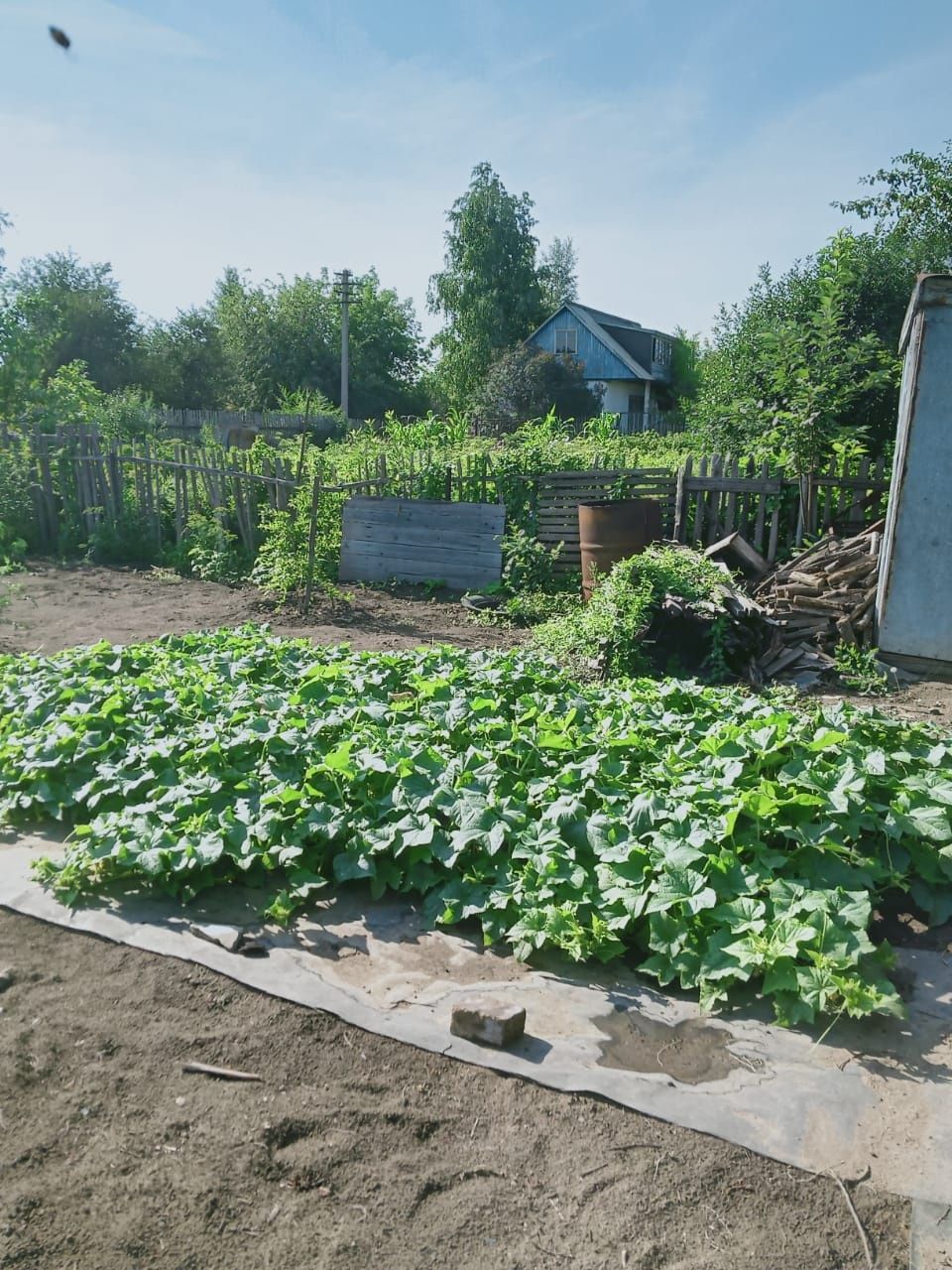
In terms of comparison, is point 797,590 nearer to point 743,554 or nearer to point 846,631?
point 846,631

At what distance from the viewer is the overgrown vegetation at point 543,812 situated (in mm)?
2924

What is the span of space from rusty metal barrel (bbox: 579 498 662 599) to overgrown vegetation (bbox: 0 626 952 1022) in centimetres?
440

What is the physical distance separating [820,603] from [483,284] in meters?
35.2

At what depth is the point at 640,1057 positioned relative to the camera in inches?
102

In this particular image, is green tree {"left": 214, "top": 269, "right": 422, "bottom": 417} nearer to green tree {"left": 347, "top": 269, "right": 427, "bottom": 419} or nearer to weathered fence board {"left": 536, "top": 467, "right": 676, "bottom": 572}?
green tree {"left": 347, "top": 269, "right": 427, "bottom": 419}

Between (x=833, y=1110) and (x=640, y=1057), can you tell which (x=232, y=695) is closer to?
(x=640, y=1057)

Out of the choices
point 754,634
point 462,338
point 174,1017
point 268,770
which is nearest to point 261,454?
point 754,634

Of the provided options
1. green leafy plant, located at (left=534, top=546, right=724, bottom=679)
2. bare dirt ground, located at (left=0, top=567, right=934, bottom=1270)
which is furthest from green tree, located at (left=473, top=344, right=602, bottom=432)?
bare dirt ground, located at (left=0, top=567, right=934, bottom=1270)

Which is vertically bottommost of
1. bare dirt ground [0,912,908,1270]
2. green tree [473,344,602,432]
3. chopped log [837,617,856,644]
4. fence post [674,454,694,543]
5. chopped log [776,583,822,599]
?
bare dirt ground [0,912,908,1270]

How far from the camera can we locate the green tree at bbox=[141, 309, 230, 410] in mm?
33781

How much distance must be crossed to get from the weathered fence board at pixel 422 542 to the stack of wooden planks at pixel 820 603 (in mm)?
3322

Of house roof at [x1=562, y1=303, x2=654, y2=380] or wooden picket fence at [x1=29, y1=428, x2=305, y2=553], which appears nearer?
wooden picket fence at [x1=29, y1=428, x2=305, y2=553]

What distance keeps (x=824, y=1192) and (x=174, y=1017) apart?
185 cm

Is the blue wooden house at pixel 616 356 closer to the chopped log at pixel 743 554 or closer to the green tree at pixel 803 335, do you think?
the green tree at pixel 803 335
